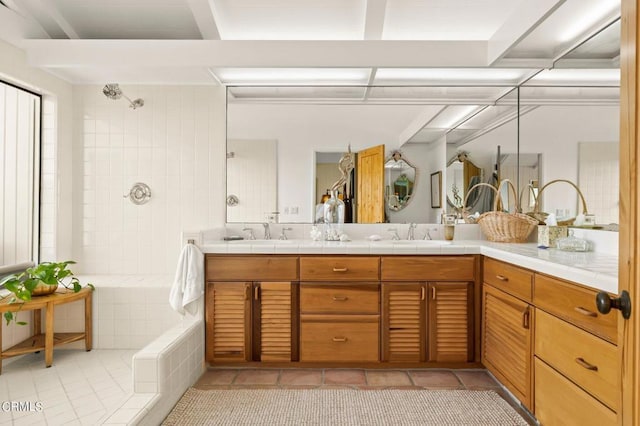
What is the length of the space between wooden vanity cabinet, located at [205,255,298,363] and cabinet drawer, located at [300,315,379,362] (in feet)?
0.37

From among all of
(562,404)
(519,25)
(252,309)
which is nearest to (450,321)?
(562,404)

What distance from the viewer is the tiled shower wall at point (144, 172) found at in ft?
10.7

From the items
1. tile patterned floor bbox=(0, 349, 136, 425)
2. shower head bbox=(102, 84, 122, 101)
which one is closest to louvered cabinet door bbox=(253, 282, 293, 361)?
tile patterned floor bbox=(0, 349, 136, 425)

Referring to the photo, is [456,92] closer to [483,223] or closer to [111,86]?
[483,223]

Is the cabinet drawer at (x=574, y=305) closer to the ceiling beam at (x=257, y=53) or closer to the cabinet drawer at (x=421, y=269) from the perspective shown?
the cabinet drawer at (x=421, y=269)

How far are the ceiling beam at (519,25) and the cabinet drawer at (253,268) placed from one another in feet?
6.56

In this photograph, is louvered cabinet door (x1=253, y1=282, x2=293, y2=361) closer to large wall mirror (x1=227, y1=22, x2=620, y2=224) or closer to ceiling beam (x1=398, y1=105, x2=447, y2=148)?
large wall mirror (x1=227, y1=22, x2=620, y2=224)

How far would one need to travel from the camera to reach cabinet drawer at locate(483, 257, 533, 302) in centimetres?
200

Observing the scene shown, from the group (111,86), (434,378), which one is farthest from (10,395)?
(434,378)

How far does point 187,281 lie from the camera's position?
2533 mm

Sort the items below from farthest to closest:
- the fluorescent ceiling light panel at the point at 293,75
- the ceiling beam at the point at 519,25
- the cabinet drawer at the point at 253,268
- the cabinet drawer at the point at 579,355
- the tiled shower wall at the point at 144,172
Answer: the tiled shower wall at the point at 144,172, the fluorescent ceiling light panel at the point at 293,75, the cabinet drawer at the point at 253,268, the ceiling beam at the point at 519,25, the cabinet drawer at the point at 579,355

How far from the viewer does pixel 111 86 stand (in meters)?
3.23

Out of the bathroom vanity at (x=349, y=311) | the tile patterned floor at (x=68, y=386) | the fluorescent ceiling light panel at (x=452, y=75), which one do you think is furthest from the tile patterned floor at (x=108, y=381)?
the fluorescent ceiling light panel at (x=452, y=75)

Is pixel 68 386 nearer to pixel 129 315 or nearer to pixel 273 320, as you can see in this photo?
pixel 129 315
